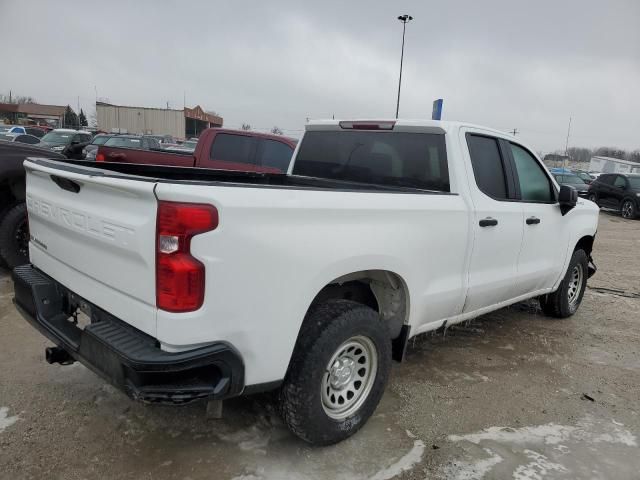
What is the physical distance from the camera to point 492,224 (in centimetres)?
371

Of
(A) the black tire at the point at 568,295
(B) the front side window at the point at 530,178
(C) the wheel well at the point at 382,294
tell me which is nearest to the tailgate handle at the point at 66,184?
(C) the wheel well at the point at 382,294

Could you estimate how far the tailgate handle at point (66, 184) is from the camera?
2605mm

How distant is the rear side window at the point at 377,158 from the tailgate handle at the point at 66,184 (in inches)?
83.1

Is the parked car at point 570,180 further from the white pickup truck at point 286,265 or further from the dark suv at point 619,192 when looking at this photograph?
the white pickup truck at point 286,265

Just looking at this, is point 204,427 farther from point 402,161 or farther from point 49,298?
point 402,161

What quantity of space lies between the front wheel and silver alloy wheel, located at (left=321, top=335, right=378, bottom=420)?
18.2 metres

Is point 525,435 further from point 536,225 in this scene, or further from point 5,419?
point 5,419

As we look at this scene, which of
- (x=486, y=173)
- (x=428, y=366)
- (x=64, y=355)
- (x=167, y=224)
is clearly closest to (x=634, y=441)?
(x=428, y=366)

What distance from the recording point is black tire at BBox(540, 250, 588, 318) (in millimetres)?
5320

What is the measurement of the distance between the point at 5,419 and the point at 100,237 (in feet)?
4.86

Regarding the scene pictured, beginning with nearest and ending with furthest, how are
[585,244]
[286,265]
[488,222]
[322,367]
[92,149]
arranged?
1. [286,265]
2. [322,367]
3. [488,222]
4. [585,244]
5. [92,149]

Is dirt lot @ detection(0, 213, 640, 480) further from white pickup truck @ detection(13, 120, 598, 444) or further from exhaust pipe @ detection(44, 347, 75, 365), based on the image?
exhaust pipe @ detection(44, 347, 75, 365)

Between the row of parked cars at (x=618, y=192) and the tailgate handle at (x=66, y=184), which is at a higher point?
the tailgate handle at (x=66, y=184)

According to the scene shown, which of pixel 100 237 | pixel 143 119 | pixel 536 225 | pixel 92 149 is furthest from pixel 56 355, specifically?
pixel 143 119
